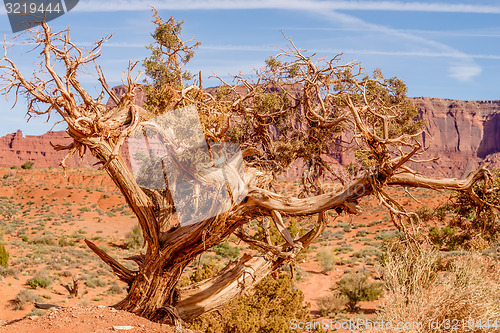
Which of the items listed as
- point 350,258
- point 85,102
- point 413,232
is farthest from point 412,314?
point 350,258

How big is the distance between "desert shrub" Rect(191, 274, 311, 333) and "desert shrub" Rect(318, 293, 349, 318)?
20.5ft

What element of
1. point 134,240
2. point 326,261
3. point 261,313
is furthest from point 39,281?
point 326,261

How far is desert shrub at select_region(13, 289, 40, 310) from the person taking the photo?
14.3 metres

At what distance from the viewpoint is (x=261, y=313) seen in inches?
349

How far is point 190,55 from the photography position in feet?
30.1

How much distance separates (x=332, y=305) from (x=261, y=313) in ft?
25.5

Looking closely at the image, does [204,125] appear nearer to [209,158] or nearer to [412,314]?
[209,158]

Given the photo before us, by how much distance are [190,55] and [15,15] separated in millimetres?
3583

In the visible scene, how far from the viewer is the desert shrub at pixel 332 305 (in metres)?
Result: 15.5

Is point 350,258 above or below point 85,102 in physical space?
below

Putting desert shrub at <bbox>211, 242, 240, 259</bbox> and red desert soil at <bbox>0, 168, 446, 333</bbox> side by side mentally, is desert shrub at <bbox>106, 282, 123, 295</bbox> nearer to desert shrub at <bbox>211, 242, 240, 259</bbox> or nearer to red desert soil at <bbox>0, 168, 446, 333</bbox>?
red desert soil at <bbox>0, 168, 446, 333</bbox>

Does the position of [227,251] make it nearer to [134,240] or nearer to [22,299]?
[134,240]

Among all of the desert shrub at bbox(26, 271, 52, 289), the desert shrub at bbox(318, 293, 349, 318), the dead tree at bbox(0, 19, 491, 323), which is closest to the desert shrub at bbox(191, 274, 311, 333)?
the dead tree at bbox(0, 19, 491, 323)

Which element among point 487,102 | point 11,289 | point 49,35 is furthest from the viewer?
point 487,102
